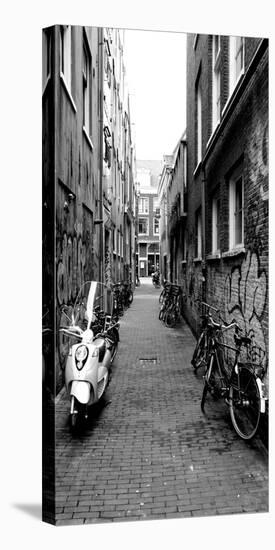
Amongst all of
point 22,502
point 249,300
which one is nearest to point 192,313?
point 249,300

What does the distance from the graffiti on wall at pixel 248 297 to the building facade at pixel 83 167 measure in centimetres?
116

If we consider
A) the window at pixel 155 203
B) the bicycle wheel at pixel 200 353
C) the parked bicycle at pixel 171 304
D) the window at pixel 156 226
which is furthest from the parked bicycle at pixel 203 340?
the window at pixel 155 203

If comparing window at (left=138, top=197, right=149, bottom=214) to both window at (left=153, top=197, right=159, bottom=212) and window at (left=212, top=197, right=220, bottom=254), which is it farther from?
window at (left=212, top=197, right=220, bottom=254)

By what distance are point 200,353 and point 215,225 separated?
1.23 m

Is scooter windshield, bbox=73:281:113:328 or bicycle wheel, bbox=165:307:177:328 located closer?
scooter windshield, bbox=73:281:113:328

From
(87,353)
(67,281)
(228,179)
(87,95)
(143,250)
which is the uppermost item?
(87,95)

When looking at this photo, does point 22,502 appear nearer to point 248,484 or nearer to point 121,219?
point 248,484

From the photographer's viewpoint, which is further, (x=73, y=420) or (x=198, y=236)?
(x=198, y=236)

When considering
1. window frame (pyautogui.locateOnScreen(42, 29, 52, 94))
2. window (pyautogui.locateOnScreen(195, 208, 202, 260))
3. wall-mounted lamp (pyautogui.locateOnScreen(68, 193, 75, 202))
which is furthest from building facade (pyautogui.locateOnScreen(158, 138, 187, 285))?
window frame (pyautogui.locateOnScreen(42, 29, 52, 94))

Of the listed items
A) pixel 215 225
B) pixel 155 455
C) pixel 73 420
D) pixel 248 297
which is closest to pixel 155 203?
pixel 215 225

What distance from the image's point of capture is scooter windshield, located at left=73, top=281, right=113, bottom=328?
140 inches

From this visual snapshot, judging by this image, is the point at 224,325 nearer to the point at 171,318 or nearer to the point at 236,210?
the point at 171,318

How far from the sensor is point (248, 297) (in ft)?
11.9

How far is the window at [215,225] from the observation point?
157 inches
